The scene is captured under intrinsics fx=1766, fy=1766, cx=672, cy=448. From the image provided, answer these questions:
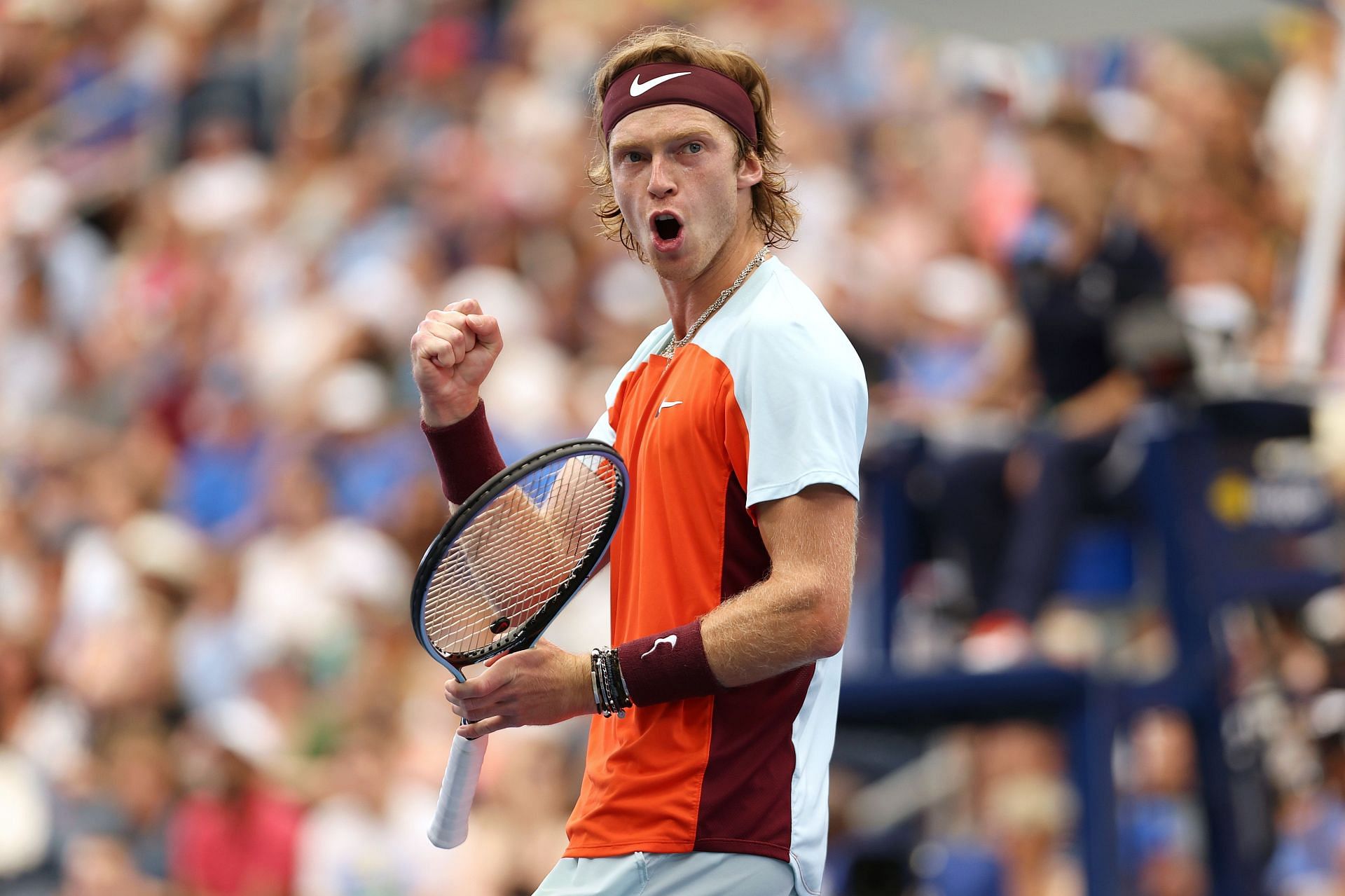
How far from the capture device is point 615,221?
3.47 metres

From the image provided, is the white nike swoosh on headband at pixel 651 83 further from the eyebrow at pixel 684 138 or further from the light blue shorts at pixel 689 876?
the light blue shorts at pixel 689 876

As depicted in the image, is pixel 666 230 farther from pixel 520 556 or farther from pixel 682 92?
pixel 520 556

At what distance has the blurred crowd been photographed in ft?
23.1

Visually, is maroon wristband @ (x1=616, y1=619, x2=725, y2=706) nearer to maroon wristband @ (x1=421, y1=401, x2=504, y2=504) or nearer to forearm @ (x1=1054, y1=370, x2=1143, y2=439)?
maroon wristband @ (x1=421, y1=401, x2=504, y2=504)

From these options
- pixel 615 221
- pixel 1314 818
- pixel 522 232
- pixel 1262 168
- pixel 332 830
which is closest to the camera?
pixel 615 221

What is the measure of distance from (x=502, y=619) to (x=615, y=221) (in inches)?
35.9

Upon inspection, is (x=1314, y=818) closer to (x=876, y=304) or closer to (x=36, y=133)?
(x=876, y=304)

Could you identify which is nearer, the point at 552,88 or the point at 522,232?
the point at 522,232

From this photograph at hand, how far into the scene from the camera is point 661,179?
288cm

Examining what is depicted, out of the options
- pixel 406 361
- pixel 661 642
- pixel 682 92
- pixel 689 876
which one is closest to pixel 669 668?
pixel 661 642

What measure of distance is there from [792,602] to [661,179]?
2.42ft

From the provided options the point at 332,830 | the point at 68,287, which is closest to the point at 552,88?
the point at 68,287

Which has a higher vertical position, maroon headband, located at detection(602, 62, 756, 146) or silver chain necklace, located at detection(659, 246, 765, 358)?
maroon headband, located at detection(602, 62, 756, 146)

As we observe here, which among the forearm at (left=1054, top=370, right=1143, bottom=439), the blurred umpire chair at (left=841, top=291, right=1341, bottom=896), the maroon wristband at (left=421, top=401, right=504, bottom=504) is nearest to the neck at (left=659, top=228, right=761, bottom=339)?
the maroon wristband at (left=421, top=401, right=504, bottom=504)
